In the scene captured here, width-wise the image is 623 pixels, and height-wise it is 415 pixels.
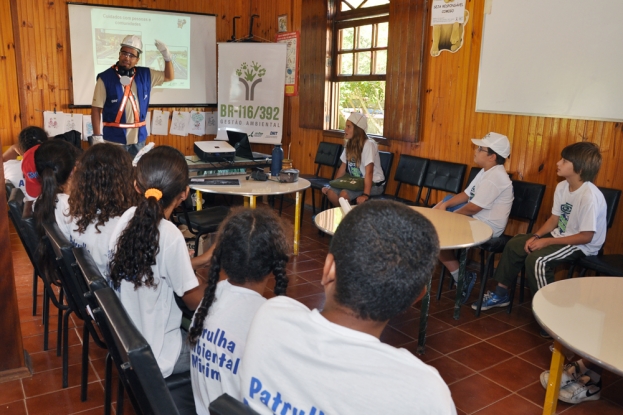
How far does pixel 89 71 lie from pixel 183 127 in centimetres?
124

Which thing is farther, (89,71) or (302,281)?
(89,71)

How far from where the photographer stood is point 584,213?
2.99 m

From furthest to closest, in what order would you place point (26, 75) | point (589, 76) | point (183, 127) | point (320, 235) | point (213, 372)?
point (183, 127), point (26, 75), point (320, 235), point (589, 76), point (213, 372)

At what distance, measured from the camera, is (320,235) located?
16.6 feet

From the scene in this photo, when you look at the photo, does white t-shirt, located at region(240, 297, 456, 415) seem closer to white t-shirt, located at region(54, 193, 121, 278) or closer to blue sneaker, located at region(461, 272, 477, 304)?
white t-shirt, located at region(54, 193, 121, 278)

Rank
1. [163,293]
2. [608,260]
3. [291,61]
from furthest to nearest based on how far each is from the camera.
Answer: [291,61] → [608,260] → [163,293]

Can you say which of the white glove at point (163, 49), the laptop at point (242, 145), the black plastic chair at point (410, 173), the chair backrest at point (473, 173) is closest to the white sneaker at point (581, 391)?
the chair backrest at point (473, 173)

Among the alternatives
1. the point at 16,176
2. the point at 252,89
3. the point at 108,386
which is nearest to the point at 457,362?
the point at 108,386

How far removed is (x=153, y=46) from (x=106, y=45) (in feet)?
1.75

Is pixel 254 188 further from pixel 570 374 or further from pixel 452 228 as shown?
pixel 570 374

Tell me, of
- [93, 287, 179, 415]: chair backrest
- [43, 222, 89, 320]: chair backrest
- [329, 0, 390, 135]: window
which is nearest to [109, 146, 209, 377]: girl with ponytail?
[43, 222, 89, 320]: chair backrest

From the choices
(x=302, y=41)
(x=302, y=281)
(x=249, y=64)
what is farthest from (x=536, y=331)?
(x=249, y=64)

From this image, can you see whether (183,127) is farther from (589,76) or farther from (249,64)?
(589,76)

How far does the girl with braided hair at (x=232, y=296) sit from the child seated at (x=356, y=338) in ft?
0.95
